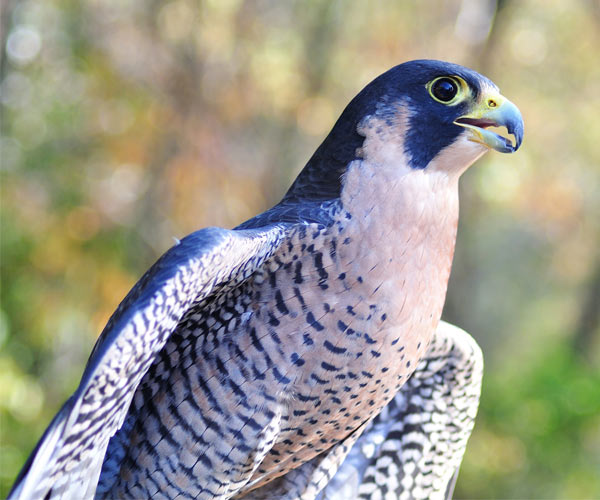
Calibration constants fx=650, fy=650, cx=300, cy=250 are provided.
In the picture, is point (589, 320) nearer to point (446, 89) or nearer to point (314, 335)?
point (446, 89)

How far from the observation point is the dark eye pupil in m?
1.76

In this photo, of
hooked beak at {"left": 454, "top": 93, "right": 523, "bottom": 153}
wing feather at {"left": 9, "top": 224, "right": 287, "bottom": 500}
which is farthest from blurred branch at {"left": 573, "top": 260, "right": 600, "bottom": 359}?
wing feather at {"left": 9, "top": 224, "right": 287, "bottom": 500}

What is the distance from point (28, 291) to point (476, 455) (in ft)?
16.5

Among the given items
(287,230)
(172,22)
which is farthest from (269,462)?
(172,22)

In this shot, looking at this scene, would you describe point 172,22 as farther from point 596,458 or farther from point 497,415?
point 596,458

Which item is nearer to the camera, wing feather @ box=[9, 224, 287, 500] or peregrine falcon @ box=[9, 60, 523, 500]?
wing feather @ box=[9, 224, 287, 500]

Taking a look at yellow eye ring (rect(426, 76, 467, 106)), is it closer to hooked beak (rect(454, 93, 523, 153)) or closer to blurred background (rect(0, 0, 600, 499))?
hooked beak (rect(454, 93, 523, 153))

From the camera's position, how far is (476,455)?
7.20 meters

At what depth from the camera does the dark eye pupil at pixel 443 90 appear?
1.76 m

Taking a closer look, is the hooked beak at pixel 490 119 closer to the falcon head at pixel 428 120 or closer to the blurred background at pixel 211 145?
the falcon head at pixel 428 120

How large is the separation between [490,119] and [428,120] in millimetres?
164

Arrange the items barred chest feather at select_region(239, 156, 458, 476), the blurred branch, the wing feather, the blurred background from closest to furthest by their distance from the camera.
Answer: the wing feather < barred chest feather at select_region(239, 156, 458, 476) < the blurred background < the blurred branch

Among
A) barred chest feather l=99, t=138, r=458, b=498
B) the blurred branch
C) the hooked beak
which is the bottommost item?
the blurred branch

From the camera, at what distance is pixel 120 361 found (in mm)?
1396
